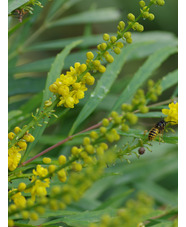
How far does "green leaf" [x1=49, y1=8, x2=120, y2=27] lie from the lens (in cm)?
128

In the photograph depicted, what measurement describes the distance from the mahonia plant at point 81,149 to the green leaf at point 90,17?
0.75 m

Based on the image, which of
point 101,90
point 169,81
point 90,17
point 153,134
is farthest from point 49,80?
point 90,17

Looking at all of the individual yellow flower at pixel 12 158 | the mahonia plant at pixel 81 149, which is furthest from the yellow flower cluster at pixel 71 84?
the individual yellow flower at pixel 12 158

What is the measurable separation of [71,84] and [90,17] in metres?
0.87

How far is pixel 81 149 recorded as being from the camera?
1.46 ft

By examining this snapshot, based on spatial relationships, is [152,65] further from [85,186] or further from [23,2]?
[85,186]

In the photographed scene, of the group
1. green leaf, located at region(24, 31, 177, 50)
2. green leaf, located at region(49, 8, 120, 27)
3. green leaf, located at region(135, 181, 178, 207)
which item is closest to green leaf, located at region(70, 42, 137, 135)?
green leaf, located at region(24, 31, 177, 50)

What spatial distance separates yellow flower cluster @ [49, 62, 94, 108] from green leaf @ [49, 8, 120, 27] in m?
0.77

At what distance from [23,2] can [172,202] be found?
39.5 inches

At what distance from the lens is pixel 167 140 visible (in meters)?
0.64

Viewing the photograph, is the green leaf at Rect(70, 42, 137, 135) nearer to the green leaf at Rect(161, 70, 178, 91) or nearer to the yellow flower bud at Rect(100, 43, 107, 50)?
the green leaf at Rect(161, 70, 178, 91)

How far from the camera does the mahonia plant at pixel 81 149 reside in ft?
1.17

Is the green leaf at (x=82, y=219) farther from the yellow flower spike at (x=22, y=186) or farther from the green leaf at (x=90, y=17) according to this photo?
the green leaf at (x=90, y=17)
